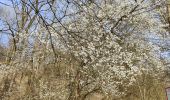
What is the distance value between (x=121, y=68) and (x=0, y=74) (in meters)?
7.48

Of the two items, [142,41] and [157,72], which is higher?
[142,41]

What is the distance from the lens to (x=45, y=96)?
15242mm

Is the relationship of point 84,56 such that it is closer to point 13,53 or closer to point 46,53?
point 46,53

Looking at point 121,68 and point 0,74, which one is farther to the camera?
point 0,74

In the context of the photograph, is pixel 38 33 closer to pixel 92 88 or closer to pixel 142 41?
pixel 92 88

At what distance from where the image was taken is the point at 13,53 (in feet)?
52.5

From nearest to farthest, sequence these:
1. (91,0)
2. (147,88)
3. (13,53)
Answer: (91,0) < (13,53) < (147,88)

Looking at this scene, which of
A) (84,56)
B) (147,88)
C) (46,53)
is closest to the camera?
(84,56)

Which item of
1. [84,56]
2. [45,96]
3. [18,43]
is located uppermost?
[18,43]

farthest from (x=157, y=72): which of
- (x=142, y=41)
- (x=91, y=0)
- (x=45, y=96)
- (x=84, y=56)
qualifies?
(x=91, y=0)

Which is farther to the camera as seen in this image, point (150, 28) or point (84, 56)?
point (150, 28)

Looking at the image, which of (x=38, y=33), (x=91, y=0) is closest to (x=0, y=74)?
(x=38, y=33)

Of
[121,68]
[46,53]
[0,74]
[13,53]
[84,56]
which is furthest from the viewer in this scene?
[0,74]

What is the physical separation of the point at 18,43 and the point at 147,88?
900cm
